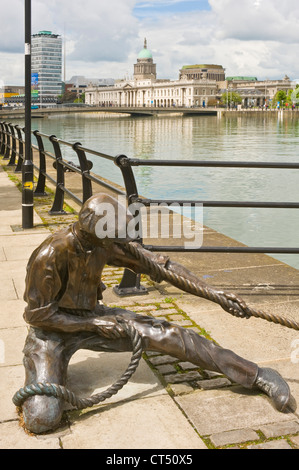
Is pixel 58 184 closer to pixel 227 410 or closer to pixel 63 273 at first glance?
pixel 63 273

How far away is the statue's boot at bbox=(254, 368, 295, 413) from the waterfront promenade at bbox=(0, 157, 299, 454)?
0.16 ft

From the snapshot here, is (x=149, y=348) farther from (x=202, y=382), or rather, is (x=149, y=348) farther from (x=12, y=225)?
(x=12, y=225)

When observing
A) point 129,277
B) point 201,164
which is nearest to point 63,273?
point 129,277

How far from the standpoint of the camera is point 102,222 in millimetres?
2828

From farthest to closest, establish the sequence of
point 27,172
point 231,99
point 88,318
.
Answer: point 231,99, point 27,172, point 88,318

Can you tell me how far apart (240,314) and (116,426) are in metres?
0.79

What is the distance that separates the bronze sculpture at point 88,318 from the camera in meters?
2.94

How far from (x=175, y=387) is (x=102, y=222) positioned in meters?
1.02

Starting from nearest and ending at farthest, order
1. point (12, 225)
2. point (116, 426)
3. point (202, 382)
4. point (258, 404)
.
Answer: point (116, 426) < point (258, 404) < point (202, 382) < point (12, 225)

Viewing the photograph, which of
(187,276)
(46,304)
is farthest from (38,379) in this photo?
(187,276)

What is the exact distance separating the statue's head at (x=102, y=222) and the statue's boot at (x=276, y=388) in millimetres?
1028

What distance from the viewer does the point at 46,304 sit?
2.99m

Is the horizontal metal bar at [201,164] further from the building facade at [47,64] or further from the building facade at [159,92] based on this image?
the building facade at [159,92]
